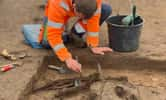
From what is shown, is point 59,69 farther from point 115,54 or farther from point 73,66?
point 115,54

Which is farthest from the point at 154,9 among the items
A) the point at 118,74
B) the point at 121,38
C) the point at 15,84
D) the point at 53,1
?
the point at 15,84

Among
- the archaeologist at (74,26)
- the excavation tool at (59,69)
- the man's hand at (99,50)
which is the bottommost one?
the excavation tool at (59,69)

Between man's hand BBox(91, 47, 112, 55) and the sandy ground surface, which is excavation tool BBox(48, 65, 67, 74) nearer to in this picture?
the sandy ground surface

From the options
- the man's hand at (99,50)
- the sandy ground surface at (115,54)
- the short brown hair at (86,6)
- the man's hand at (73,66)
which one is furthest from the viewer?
the man's hand at (99,50)

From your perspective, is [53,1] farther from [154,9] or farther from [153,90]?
[154,9]

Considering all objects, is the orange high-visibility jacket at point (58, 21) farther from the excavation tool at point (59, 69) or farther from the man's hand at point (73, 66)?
the excavation tool at point (59, 69)

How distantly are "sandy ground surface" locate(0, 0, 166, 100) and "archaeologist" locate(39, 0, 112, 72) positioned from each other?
0.27 meters

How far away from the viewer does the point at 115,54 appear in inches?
175

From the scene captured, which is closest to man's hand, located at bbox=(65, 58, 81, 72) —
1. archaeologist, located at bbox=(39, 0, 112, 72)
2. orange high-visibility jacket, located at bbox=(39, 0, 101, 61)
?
archaeologist, located at bbox=(39, 0, 112, 72)

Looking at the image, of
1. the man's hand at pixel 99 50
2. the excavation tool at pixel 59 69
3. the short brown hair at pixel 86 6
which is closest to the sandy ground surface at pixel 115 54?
the excavation tool at pixel 59 69

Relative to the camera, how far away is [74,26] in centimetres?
454

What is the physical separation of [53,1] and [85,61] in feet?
2.63

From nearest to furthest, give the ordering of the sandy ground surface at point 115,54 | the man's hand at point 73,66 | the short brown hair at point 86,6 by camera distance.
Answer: the short brown hair at point 86,6
the man's hand at point 73,66
the sandy ground surface at point 115,54

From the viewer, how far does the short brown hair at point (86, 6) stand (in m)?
3.53
